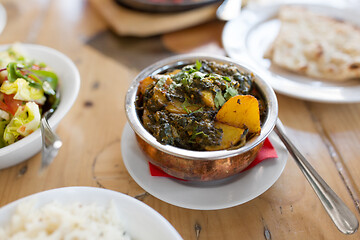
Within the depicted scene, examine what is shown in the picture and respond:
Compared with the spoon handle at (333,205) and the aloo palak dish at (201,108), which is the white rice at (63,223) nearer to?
the aloo palak dish at (201,108)

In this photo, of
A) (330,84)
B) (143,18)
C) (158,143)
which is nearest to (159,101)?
(158,143)

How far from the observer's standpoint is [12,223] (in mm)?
1107

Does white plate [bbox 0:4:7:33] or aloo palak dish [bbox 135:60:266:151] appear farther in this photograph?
white plate [bbox 0:4:7:33]

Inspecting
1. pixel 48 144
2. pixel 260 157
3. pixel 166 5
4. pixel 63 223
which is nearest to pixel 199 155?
pixel 260 157

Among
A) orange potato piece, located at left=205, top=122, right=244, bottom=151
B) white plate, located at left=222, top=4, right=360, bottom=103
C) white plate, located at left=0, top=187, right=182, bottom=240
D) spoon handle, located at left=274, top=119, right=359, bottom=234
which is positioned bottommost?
white plate, located at left=222, top=4, right=360, bottom=103

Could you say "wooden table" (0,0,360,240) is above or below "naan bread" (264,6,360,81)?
below

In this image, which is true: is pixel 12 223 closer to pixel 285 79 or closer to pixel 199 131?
pixel 199 131

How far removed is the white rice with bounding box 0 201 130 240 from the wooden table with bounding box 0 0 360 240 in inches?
13.0

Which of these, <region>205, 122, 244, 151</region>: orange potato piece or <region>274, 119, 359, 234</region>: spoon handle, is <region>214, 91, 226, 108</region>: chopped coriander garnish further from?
<region>274, 119, 359, 234</region>: spoon handle

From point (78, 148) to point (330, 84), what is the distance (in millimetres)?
1604

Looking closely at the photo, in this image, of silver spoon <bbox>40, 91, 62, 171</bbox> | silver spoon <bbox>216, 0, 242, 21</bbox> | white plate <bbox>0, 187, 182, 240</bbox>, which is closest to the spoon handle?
white plate <bbox>0, 187, 182, 240</bbox>

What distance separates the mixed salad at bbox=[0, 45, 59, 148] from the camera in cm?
150

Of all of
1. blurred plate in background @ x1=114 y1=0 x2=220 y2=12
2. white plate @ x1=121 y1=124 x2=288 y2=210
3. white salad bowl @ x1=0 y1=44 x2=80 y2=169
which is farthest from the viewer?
blurred plate in background @ x1=114 y1=0 x2=220 y2=12

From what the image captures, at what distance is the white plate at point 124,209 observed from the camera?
44.6 inches
